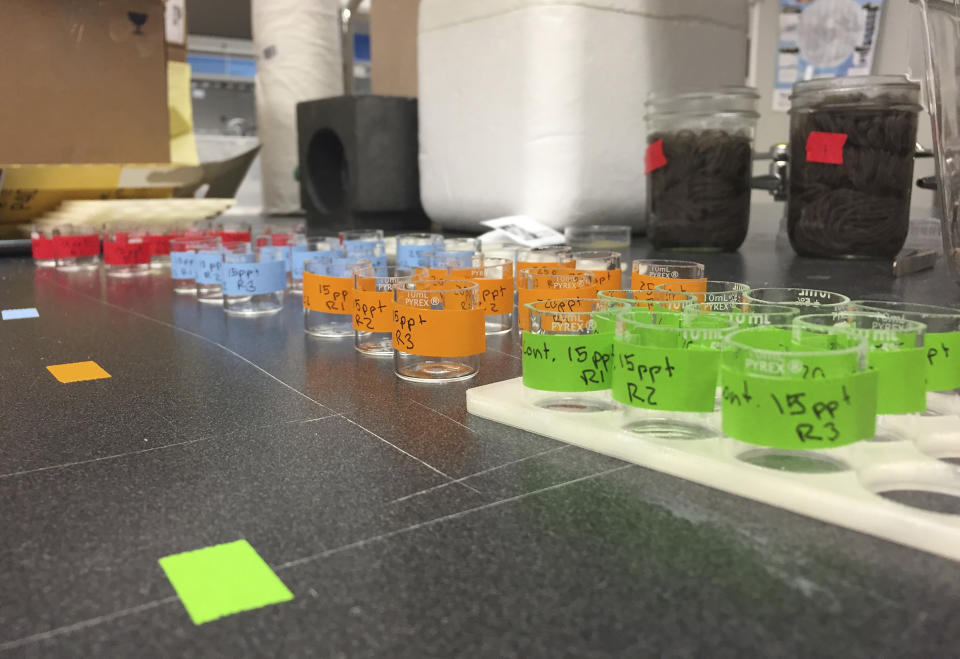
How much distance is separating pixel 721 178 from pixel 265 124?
2.70 m

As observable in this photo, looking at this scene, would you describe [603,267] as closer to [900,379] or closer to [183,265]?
[900,379]

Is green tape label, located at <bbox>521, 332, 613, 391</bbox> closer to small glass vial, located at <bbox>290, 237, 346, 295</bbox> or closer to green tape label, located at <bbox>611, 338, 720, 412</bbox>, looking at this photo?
green tape label, located at <bbox>611, 338, 720, 412</bbox>

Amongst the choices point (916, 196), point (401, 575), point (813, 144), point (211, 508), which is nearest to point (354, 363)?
point (211, 508)

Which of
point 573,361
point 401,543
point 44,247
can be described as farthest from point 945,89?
point 44,247

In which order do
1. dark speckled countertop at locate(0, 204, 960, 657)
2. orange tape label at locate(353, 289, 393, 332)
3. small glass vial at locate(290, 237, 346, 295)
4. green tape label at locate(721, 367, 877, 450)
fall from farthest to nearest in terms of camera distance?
small glass vial at locate(290, 237, 346, 295) → orange tape label at locate(353, 289, 393, 332) → green tape label at locate(721, 367, 877, 450) → dark speckled countertop at locate(0, 204, 960, 657)

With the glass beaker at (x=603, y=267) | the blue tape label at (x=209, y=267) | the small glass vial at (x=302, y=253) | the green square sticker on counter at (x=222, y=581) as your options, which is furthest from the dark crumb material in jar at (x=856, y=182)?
the green square sticker on counter at (x=222, y=581)

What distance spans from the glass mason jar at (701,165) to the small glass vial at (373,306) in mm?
1063

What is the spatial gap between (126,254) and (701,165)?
1345 mm

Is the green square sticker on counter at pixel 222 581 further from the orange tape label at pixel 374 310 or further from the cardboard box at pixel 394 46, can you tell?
the cardboard box at pixel 394 46

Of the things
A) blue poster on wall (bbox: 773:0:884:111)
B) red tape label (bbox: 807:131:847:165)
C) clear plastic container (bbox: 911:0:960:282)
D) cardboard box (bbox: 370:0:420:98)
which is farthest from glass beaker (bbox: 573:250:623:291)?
blue poster on wall (bbox: 773:0:884:111)

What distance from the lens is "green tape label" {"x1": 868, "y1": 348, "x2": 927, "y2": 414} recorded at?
61 centimetres

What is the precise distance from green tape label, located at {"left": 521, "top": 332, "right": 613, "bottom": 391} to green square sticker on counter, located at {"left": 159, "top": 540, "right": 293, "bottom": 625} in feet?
1.04

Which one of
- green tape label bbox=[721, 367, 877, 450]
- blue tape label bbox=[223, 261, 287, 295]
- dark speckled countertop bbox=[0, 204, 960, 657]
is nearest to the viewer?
dark speckled countertop bbox=[0, 204, 960, 657]

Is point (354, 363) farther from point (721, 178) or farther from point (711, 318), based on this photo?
point (721, 178)
